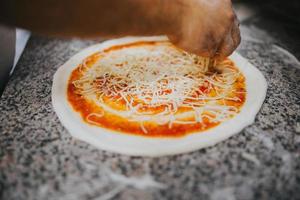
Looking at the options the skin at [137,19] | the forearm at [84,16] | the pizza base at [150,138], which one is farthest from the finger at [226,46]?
the forearm at [84,16]

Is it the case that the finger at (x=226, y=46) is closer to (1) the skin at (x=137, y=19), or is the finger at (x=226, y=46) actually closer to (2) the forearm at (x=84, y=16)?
(1) the skin at (x=137, y=19)

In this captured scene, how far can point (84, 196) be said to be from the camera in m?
0.90

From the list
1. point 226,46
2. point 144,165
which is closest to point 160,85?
point 226,46

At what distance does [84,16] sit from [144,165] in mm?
501

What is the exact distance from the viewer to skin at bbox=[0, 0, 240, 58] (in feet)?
3.26

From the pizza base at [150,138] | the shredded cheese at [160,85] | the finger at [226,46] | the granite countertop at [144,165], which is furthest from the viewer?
the finger at [226,46]

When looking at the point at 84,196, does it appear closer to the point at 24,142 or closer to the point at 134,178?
the point at 134,178

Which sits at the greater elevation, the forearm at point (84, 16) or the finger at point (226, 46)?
the forearm at point (84, 16)

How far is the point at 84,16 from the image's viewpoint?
1021 millimetres

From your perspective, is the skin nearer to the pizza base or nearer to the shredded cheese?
the shredded cheese

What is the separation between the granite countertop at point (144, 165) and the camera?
0.91m

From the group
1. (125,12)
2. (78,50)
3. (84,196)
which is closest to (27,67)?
(78,50)

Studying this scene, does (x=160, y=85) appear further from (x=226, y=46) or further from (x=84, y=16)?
(x=84, y=16)

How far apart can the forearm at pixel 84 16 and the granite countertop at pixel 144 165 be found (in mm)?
351
